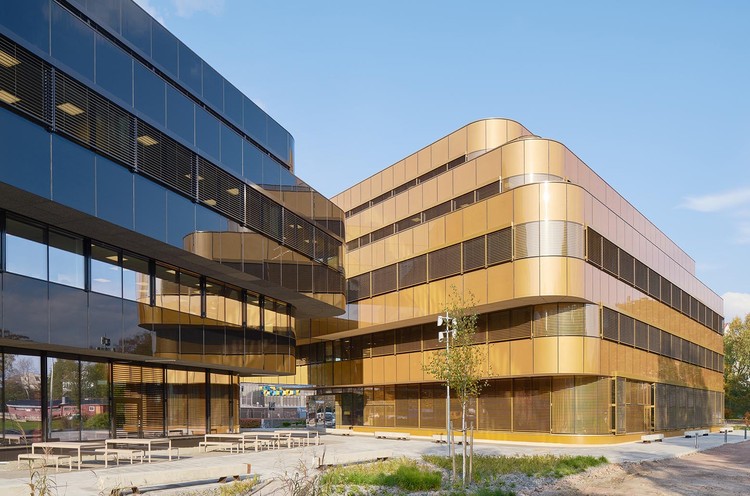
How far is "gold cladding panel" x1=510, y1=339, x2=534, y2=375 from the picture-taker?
124 ft

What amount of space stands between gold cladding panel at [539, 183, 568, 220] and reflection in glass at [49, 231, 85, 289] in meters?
22.7

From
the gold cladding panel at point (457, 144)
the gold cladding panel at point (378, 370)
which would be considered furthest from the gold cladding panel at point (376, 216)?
the gold cladding panel at point (378, 370)

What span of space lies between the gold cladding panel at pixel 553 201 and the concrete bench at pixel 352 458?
55.5ft

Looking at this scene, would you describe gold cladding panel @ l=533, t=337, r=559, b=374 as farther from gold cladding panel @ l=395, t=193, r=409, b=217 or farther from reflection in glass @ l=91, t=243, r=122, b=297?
reflection in glass @ l=91, t=243, r=122, b=297

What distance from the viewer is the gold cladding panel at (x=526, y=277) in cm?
3650

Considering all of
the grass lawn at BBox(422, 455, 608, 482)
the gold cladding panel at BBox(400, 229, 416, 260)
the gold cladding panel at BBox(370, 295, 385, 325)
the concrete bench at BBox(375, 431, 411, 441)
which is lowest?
the concrete bench at BBox(375, 431, 411, 441)

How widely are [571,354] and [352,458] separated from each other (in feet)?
56.6

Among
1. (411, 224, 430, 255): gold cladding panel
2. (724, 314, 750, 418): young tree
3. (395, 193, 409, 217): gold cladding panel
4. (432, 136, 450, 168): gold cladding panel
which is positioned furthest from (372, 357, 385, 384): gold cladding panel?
(724, 314, 750, 418): young tree

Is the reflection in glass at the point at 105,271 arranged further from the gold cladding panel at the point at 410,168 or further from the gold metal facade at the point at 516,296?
the gold cladding panel at the point at 410,168

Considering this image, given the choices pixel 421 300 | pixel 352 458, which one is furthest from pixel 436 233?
pixel 352 458

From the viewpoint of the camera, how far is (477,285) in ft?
131

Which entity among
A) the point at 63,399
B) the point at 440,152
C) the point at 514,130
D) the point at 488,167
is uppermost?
the point at 514,130

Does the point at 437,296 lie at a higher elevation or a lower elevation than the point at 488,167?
lower

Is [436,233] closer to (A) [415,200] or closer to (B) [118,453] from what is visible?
(A) [415,200]
